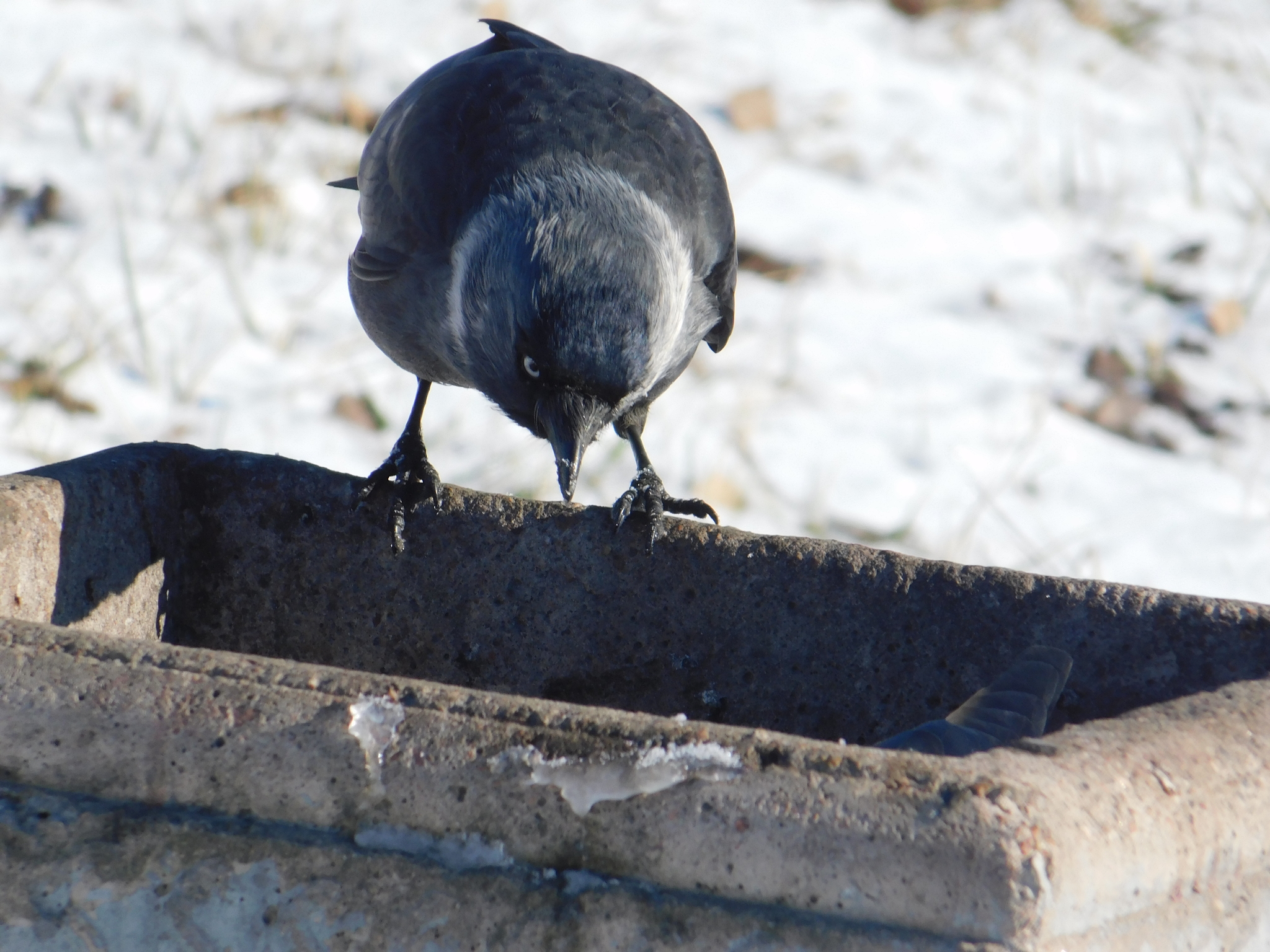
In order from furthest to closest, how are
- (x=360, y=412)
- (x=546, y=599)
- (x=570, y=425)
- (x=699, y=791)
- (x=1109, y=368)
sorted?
(x=1109, y=368) < (x=360, y=412) < (x=570, y=425) < (x=546, y=599) < (x=699, y=791)

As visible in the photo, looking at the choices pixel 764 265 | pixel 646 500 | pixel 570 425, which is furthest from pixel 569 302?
pixel 764 265

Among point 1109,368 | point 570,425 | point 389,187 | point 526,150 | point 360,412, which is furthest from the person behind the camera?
point 1109,368

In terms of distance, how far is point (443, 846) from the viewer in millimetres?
1479

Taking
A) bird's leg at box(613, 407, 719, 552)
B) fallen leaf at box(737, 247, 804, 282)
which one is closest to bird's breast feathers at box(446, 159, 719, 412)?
bird's leg at box(613, 407, 719, 552)

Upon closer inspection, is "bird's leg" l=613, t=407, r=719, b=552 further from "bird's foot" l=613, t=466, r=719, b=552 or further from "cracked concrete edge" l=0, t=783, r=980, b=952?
"cracked concrete edge" l=0, t=783, r=980, b=952

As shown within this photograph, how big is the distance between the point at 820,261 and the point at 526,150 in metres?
2.94

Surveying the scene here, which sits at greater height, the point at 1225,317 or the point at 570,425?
the point at 570,425

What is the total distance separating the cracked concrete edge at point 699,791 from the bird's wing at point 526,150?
1765 millimetres

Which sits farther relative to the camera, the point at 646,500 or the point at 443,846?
the point at 646,500

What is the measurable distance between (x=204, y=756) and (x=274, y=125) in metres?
4.78

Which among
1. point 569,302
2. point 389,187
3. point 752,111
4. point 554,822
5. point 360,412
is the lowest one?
point 360,412

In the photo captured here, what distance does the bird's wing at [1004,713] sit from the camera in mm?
1759

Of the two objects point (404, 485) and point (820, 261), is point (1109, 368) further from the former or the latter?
point (404, 485)

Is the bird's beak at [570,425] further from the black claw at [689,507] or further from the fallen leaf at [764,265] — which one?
the fallen leaf at [764,265]
